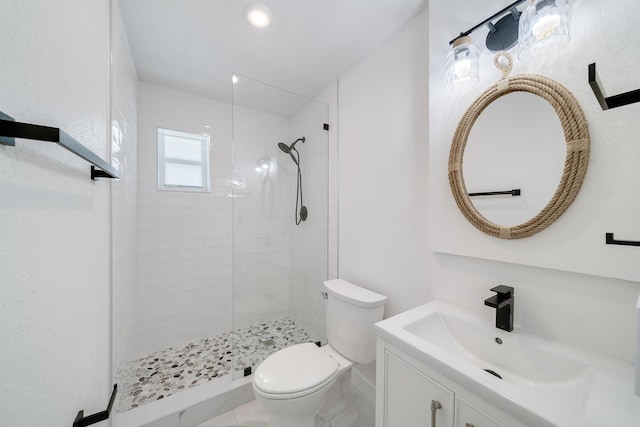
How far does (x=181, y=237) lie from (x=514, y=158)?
2.60 m

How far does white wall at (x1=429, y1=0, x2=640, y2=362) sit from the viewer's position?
2.35ft

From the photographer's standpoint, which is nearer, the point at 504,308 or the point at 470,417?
the point at 470,417

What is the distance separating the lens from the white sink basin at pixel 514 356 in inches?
28.7

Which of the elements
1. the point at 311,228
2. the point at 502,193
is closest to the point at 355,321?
the point at 311,228

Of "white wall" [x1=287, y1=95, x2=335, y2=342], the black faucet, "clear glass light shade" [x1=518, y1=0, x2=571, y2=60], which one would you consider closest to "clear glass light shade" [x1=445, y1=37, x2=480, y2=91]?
"clear glass light shade" [x1=518, y1=0, x2=571, y2=60]

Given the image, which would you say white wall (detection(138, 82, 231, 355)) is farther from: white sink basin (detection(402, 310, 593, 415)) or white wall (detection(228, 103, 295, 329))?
white sink basin (detection(402, 310, 593, 415))

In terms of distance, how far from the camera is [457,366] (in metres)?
0.72

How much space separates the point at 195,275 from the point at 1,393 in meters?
2.06

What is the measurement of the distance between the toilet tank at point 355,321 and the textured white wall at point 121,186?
1242 mm

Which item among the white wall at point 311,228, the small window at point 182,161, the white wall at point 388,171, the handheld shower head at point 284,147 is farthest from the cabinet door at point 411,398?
the small window at point 182,161

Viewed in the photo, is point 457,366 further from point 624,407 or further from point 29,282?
point 29,282

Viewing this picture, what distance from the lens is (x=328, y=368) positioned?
4.35 ft

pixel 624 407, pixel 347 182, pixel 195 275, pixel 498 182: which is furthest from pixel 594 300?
pixel 195 275

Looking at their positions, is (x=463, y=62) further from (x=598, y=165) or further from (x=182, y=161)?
(x=182, y=161)
